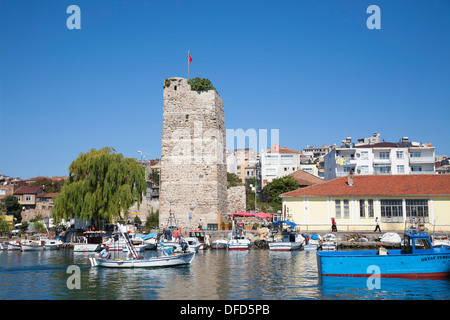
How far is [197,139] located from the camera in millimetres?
38250

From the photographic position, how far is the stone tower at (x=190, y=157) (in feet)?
124

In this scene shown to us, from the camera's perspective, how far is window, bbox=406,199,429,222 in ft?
107

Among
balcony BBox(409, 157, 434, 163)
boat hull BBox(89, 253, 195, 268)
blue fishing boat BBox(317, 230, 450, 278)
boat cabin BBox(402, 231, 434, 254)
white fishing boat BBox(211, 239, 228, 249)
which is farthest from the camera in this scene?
balcony BBox(409, 157, 434, 163)

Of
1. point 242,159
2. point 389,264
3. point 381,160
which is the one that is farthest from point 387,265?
point 242,159

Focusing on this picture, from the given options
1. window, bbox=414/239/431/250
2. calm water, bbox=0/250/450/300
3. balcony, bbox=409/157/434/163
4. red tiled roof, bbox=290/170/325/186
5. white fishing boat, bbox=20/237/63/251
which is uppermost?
balcony, bbox=409/157/434/163

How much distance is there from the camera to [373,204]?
109ft

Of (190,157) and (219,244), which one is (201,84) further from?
(219,244)

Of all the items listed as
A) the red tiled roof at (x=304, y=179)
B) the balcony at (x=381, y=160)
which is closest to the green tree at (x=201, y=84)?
the red tiled roof at (x=304, y=179)

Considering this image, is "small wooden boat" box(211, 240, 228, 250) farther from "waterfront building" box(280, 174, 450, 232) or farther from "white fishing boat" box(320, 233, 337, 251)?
"white fishing boat" box(320, 233, 337, 251)

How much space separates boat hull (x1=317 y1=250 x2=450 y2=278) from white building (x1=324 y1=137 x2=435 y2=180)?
40.4m

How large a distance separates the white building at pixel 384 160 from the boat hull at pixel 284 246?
2799 centimetres

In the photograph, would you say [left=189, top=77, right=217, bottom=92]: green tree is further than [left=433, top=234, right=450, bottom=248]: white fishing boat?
Yes

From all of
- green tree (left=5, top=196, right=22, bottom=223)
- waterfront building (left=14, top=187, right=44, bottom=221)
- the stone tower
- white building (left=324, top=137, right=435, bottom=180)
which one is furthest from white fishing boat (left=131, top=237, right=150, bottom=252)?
waterfront building (left=14, top=187, right=44, bottom=221)
